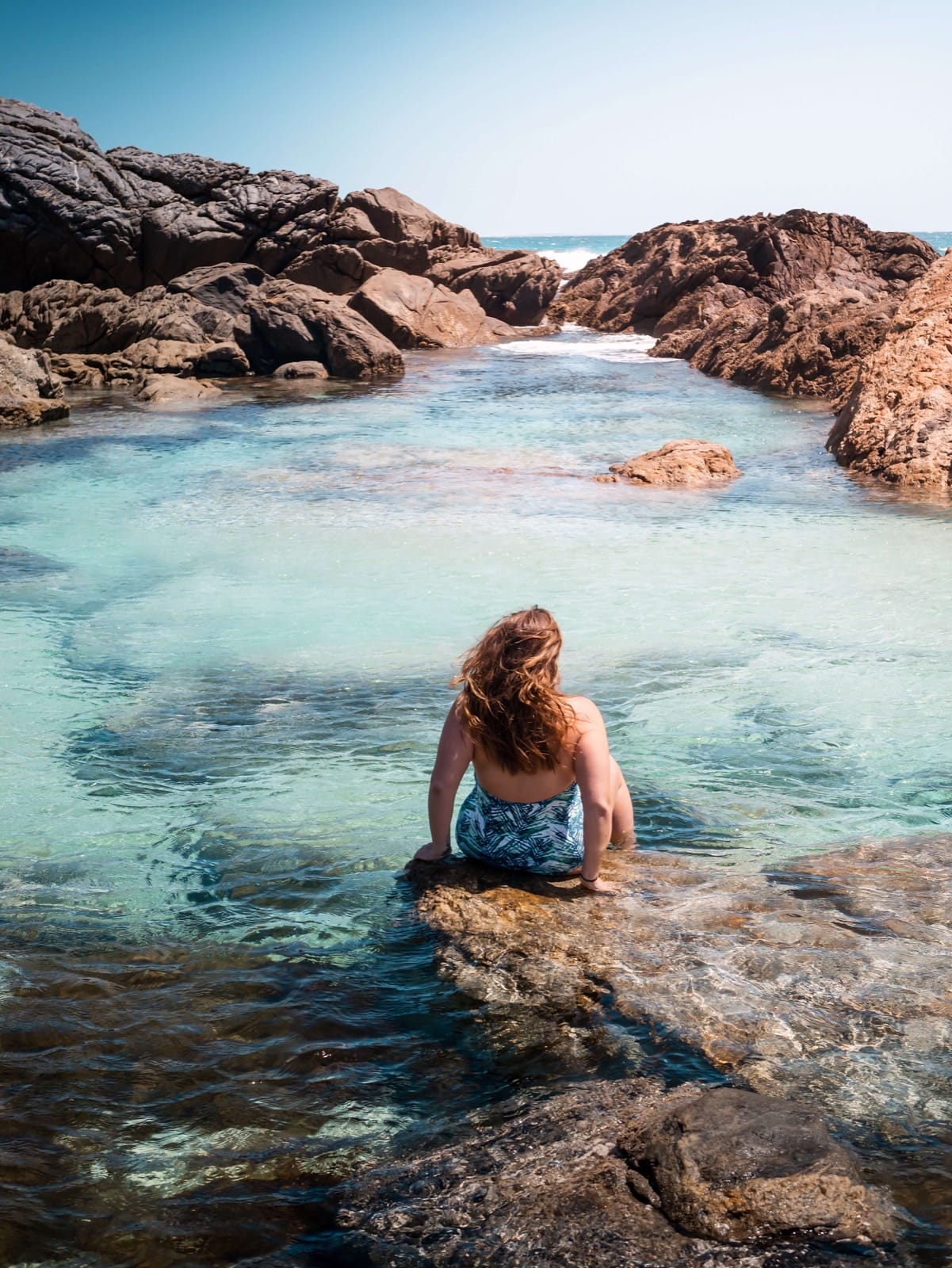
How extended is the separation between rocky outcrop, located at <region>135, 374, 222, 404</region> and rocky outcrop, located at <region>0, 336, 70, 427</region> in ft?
5.44

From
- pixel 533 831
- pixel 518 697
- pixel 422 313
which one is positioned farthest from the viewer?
pixel 422 313

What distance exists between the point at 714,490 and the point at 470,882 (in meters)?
10.0

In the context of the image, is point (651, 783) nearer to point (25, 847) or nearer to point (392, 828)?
point (392, 828)

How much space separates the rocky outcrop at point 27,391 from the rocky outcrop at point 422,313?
11.6 m

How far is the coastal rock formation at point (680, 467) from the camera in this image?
536 inches

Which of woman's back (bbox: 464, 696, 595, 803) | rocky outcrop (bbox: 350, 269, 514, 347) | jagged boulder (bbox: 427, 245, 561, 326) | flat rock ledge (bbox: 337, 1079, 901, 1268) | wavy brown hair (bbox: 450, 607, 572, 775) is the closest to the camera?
flat rock ledge (bbox: 337, 1079, 901, 1268)

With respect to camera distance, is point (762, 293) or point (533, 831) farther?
point (762, 293)

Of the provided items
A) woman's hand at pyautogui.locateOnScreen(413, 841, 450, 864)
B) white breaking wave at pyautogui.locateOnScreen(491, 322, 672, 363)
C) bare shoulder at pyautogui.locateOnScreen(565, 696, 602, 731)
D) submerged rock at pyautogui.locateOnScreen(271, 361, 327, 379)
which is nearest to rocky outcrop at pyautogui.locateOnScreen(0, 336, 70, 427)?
submerged rock at pyautogui.locateOnScreen(271, 361, 327, 379)

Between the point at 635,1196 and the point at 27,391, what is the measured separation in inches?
746

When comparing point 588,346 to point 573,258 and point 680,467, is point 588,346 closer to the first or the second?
point 680,467

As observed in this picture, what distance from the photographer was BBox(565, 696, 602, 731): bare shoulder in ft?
12.5

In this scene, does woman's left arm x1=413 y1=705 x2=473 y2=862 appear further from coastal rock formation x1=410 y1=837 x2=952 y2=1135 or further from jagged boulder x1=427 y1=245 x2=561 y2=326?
jagged boulder x1=427 y1=245 x2=561 y2=326

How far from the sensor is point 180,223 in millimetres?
30672

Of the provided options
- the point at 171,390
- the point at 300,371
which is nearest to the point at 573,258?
the point at 300,371
